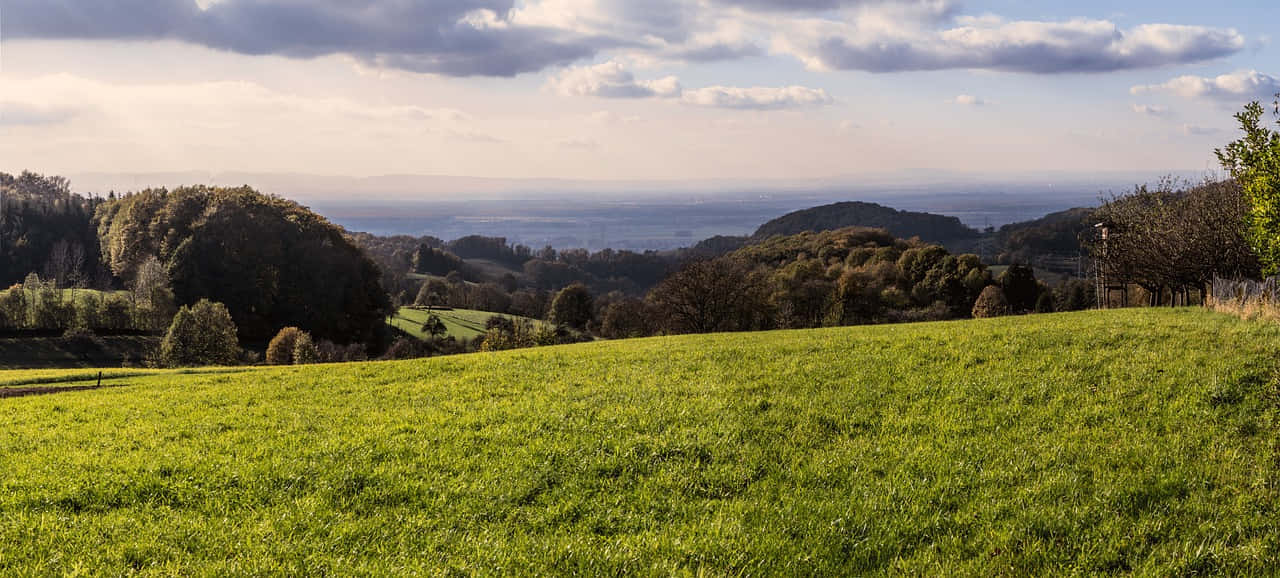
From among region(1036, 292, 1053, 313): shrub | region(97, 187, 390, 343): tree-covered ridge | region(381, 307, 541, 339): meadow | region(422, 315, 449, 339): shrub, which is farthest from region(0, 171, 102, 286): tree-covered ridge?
region(1036, 292, 1053, 313): shrub

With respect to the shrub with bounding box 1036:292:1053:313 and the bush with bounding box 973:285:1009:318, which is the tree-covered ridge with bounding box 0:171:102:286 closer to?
the bush with bounding box 973:285:1009:318

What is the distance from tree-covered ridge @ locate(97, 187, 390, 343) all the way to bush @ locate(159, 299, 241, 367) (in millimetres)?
16924

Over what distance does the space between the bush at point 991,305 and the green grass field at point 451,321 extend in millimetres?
55941

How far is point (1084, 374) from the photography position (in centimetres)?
1280

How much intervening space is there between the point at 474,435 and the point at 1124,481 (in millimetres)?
8482

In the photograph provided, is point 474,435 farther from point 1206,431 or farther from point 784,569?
point 1206,431

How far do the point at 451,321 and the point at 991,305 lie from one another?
66.5 m

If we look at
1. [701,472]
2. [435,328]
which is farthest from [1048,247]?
[701,472]

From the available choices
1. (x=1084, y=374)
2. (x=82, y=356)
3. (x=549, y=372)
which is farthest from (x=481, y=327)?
(x=1084, y=374)

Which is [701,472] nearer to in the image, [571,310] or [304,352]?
[304,352]

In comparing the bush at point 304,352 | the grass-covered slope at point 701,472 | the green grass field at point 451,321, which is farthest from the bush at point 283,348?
the grass-covered slope at point 701,472

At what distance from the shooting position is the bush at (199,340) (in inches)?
2227

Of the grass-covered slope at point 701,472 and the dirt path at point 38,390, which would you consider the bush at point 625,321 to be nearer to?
the dirt path at point 38,390

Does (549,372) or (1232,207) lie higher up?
(1232,207)
